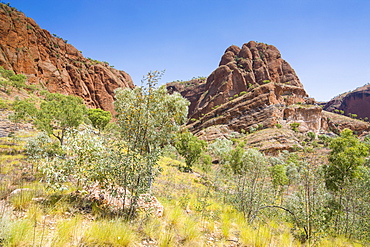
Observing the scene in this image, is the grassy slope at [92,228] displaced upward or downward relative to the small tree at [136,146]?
downward

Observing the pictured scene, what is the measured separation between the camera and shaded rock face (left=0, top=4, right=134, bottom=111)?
6419 centimetres

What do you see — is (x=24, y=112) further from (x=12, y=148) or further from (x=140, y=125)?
(x=140, y=125)

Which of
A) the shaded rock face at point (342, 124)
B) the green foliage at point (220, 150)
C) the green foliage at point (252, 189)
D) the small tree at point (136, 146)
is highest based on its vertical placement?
the shaded rock face at point (342, 124)

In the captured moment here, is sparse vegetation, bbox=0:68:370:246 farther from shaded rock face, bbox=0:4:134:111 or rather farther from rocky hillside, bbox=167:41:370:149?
shaded rock face, bbox=0:4:134:111

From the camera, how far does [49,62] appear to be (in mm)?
75688

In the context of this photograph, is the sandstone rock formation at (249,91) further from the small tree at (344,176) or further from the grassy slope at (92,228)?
the grassy slope at (92,228)

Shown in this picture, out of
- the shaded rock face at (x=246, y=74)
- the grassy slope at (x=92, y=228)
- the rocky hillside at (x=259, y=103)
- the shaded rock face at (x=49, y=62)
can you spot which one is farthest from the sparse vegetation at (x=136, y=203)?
the shaded rock face at (x=246, y=74)

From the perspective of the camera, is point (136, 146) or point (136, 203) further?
point (136, 146)

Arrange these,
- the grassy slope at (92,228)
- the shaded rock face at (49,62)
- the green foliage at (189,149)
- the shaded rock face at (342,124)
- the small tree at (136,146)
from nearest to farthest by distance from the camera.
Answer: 1. the grassy slope at (92,228)
2. the small tree at (136,146)
3. the green foliage at (189,149)
4. the shaded rock face at (49,62)
5. the shaded rock face at (342,124)

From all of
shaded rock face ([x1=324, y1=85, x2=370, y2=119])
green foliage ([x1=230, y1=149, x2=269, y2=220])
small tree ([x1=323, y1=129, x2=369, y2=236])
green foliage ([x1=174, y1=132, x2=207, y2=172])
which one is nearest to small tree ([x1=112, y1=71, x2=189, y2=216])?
green foliage ([x1=230, y1=149, x2=269, y2=220])

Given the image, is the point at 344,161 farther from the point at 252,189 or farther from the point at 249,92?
the point at 249,92

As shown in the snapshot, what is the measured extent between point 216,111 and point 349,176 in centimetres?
7891

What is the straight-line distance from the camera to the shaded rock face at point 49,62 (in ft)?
211

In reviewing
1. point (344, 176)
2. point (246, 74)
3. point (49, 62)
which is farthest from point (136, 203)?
point (246, 74)
